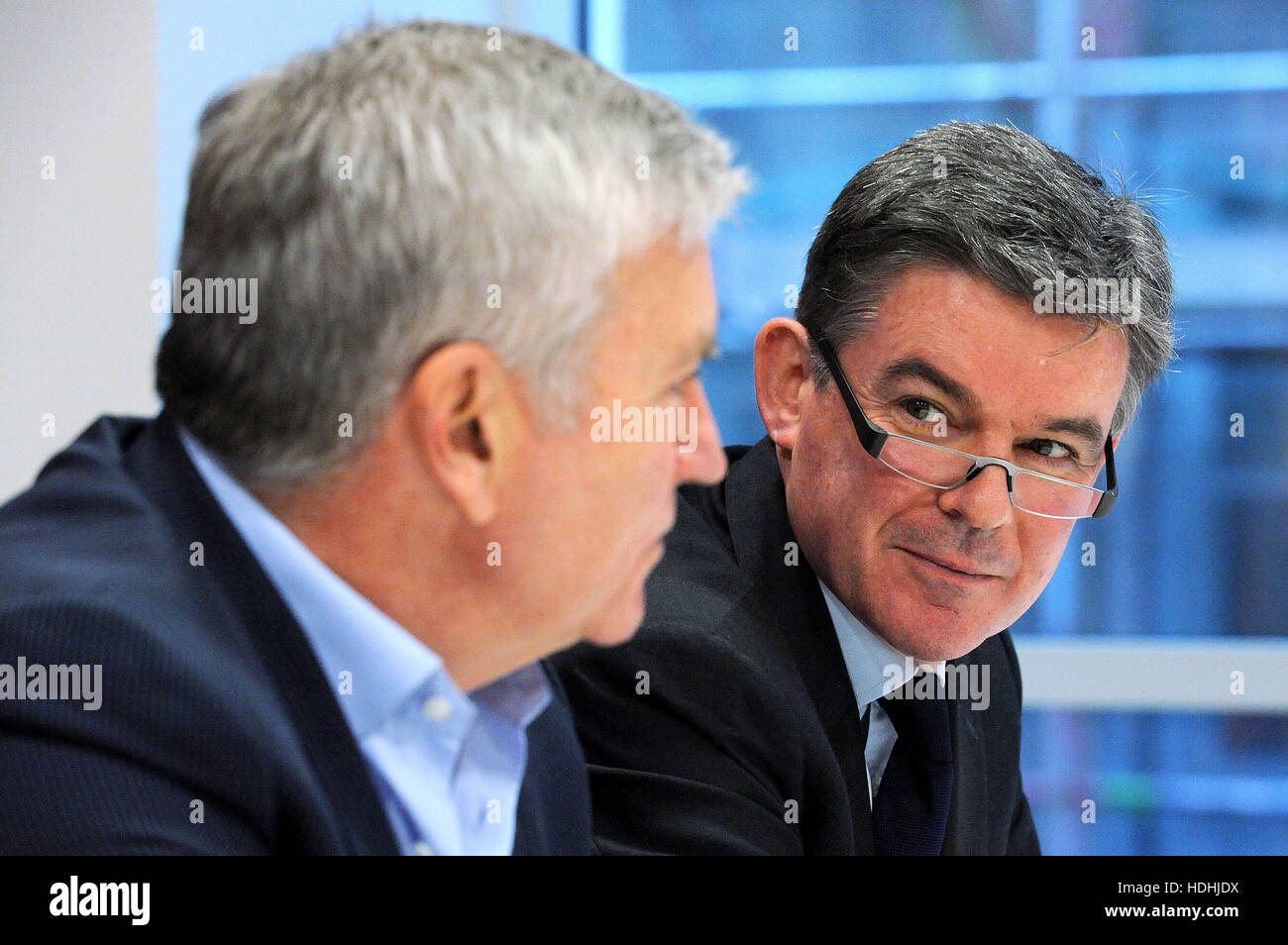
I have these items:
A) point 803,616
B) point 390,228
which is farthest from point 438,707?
point 803,616

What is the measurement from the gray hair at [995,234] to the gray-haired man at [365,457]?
43cm

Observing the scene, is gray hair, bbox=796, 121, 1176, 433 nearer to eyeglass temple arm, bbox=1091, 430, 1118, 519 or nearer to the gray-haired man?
eyeglass temple arm, bbox=1091, 430, 1118, 519

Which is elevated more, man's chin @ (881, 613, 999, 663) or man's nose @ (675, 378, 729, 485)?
man's nose @ (675, 378, 729, 485)

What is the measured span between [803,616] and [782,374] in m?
0.26

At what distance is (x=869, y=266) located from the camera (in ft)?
3.76

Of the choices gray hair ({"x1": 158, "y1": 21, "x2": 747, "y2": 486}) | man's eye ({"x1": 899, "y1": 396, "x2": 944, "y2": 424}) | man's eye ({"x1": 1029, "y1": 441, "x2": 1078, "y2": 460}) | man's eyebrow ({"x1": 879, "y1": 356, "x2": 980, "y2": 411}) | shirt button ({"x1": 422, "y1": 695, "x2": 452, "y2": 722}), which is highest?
gray hair ({"x1": 158, "y1": 21, "x2": 747, "y2": 486})

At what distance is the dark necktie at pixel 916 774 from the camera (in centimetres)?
114

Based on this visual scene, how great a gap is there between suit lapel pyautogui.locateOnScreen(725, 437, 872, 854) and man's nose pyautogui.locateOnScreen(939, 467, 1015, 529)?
0.53 feet

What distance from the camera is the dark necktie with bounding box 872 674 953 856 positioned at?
44.8 inches

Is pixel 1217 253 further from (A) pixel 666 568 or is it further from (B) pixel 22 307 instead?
(B) pixel 22 307

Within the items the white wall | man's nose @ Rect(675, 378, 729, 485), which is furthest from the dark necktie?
the white wall

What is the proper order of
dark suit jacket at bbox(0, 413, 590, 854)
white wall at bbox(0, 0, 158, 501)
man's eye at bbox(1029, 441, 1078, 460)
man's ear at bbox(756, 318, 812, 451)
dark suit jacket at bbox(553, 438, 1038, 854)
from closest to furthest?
dark suit jacket at bbox(0, 413, 590, 854), dark suit jacket at bbox(553, 438, 1038, 854), man's eye at bbox(1029, 441, 1078, 460), man's ear at bbox(756, 318, 812, 451), white wall at bbox(0, 0, 158, 501)

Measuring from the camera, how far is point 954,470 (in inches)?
42.7

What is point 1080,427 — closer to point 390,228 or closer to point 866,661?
point 866,661
